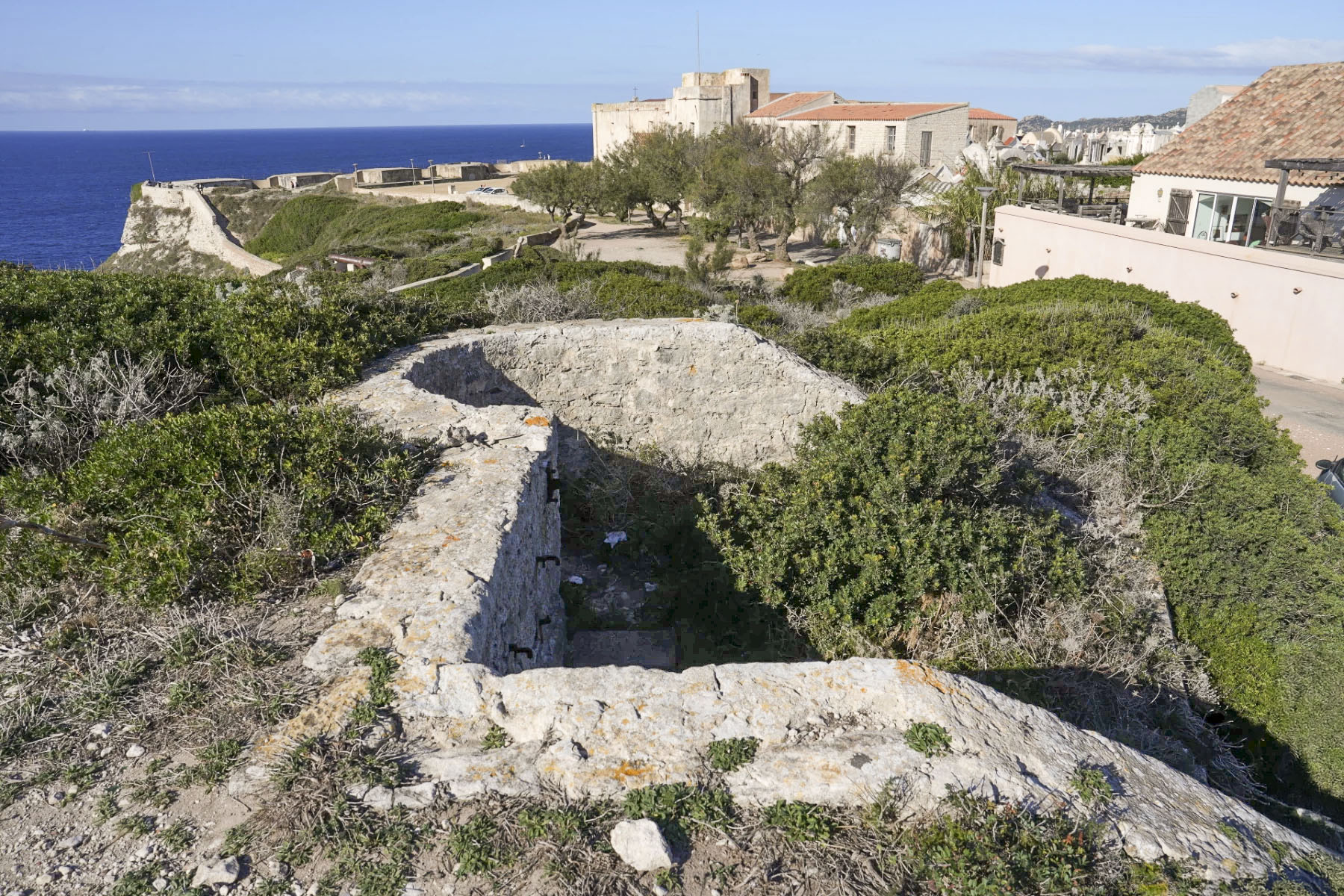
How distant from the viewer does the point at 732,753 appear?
10.7 ft

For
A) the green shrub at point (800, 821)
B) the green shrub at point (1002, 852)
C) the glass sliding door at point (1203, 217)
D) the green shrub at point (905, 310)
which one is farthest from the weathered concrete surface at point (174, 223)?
the green shrub at point (1002, 852)

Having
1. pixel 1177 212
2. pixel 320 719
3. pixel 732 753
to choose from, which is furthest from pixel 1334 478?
pixel 1177 212

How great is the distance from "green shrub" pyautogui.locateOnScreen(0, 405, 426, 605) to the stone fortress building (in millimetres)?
30856

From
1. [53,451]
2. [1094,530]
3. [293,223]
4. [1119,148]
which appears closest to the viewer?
Answer: [53,451]

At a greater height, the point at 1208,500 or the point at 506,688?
the point at 506,688

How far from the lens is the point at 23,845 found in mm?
2871

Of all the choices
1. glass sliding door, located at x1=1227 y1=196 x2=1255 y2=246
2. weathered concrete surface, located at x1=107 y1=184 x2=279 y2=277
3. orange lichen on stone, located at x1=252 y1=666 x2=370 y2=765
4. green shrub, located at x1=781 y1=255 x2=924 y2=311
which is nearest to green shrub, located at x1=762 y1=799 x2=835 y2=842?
orange lichen on stone, located at x1=252 y1=666 x2=370 y2=765

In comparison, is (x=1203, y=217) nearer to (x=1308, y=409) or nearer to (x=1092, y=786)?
(x=1308, y=409)

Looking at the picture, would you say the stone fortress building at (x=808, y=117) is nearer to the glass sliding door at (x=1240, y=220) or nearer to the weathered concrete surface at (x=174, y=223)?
the glass sliding door at (x=1240, y=220)

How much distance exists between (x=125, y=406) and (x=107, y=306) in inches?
71.4

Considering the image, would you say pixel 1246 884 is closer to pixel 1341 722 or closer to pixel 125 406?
pixel 1341 722

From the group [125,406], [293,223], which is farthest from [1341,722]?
[293,223]

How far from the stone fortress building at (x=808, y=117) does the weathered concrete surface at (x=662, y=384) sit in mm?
26412

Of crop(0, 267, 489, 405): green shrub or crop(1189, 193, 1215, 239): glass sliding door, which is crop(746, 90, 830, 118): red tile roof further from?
crop(0, 267, 489, 405): green shrub
